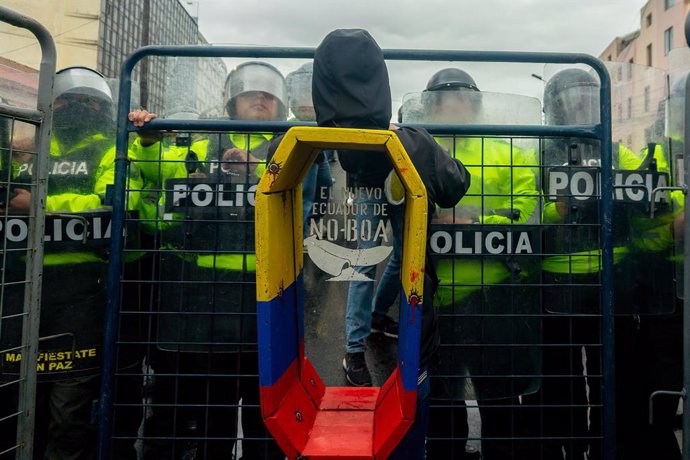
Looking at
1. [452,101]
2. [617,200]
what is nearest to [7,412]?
[452,101]

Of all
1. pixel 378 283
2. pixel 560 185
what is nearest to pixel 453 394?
pixel 378 283

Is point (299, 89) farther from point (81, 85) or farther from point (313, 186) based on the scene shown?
point (313, 186)

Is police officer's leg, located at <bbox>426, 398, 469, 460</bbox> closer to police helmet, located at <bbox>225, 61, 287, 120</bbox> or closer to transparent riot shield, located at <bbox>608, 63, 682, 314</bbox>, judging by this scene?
transparent riot shield, located at <bbox>608, 63, 682, 314</bbox>

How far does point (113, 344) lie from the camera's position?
7.70 feet

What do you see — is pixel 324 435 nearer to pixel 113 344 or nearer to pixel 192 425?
pixel 113 344

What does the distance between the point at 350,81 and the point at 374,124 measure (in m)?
0.18

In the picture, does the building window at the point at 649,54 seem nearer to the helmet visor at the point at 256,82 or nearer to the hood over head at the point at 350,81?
the helmet visor at the point at 256,82

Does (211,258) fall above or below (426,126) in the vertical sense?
below

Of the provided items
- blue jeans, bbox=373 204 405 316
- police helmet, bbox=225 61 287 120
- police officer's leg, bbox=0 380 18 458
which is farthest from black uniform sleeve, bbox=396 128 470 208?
police officer's leg, bbox=0 380 18 458

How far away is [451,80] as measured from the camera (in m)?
3.33

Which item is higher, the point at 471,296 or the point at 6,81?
the point at 6,81

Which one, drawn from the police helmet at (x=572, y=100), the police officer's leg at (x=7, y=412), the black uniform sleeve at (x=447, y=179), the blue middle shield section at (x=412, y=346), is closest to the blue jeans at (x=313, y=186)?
the black uniform sleeve at (x=447, y=179)

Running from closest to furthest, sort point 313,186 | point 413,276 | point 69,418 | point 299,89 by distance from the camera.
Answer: point 413,276 < point 313,186 < point 69,418 < point 299,89

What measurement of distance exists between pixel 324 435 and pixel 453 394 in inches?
37.5
